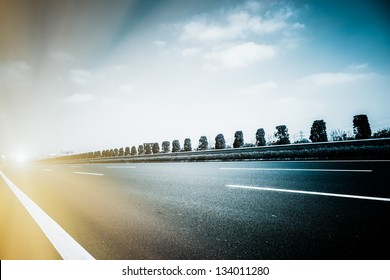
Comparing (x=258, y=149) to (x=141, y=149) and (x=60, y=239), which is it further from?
(x=141, y=149)

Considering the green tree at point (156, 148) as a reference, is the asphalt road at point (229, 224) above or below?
below

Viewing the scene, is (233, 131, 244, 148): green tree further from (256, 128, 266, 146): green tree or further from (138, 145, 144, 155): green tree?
(138, 145, 144, 155): green tree

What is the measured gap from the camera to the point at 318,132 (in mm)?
11133

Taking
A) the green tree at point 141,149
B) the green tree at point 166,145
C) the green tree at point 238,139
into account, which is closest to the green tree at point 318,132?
the green tree at point 238,139

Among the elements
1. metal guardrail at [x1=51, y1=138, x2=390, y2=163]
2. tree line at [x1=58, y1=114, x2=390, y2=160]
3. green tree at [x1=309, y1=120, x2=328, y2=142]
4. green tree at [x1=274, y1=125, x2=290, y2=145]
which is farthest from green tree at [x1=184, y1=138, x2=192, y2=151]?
green tree at [x1=309, y1=120, x2=328, y2=142]

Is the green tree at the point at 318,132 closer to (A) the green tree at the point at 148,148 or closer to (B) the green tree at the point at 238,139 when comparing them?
(B) the green tree at the point at 238,139

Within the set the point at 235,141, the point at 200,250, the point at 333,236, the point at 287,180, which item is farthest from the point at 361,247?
the point at 235,141

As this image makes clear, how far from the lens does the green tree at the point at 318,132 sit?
11.0 m

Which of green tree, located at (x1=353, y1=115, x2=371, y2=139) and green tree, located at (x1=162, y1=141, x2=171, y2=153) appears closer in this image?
green tree, located at (x1=353, y1=115, x2=371, y2=139)

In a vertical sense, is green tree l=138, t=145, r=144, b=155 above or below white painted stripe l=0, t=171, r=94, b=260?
above

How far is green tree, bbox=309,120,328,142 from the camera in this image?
434 inches
